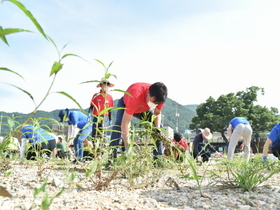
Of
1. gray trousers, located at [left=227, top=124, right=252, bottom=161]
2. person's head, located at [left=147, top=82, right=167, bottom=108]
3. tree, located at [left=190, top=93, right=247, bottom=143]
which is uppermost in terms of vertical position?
tree, located at [left=190, top=93, right=247, bottom=143]

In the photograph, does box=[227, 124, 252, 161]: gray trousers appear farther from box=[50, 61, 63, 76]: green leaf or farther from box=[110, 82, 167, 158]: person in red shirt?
box=[50, 61, 63, 76]: green leaf

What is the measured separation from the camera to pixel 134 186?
2217 millimetres

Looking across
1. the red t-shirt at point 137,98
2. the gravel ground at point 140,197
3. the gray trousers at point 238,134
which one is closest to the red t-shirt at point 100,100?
the red t-shirt at point 137,98

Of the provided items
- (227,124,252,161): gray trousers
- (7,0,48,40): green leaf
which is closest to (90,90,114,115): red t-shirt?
(7,0,48,40): green leaf

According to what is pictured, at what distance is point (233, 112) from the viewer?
37.9m

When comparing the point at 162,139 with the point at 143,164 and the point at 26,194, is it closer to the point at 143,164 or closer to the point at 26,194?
the point at 143,164

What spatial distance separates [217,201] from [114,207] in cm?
80

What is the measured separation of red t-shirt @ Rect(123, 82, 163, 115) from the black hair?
159mm

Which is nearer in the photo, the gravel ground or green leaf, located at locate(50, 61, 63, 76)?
green leaf, located at locate(50, 61, 63, 76)

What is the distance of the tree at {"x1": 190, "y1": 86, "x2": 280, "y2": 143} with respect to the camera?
36.6 m

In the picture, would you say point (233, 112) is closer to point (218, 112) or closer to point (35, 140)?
point (218, 112)

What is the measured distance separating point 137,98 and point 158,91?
0.91 feet

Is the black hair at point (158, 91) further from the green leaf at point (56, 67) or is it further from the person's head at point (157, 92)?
the green leaf at point (56, 67)

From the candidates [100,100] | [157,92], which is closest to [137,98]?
Result: [157,92]
